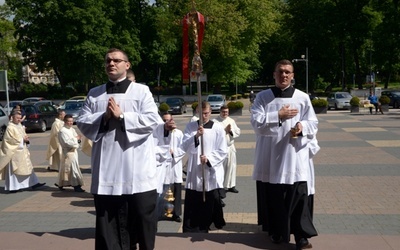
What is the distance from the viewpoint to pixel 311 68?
62062 millimetres

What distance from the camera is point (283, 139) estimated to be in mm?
5312

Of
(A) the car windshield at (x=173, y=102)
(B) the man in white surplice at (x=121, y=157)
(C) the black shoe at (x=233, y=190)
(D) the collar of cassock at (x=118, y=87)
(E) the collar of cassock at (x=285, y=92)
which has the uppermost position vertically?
(D) the collar of cassock at (x=118, y=87)

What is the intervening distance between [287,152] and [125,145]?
1.90m

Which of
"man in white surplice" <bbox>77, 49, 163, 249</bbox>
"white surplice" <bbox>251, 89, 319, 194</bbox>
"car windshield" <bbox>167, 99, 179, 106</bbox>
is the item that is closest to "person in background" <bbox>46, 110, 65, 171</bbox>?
"white surplice" <bbox>251, 89, 319, 194</bbox>

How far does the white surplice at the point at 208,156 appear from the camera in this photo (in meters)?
6.87

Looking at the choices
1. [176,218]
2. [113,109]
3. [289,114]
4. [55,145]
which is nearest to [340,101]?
[55,145]

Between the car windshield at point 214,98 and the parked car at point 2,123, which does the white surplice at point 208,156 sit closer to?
the parked car at point 2,123

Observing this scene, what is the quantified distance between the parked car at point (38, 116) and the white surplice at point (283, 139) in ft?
69.9

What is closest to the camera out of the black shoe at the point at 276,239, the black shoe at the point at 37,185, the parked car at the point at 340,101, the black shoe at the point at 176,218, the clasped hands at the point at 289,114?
the clasped hands at the point at 289,114

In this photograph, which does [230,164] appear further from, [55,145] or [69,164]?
[55,145]

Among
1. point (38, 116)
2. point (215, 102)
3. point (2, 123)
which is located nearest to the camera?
point (2, 123)

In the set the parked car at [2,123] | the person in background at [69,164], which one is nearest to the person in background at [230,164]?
the person in background at [69,164]

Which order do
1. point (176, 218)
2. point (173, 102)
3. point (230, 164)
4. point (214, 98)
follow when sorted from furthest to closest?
point (214, 98)
point (173, 102)
point (230, 164)
point (176, 218)

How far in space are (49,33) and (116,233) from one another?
4502 cm
